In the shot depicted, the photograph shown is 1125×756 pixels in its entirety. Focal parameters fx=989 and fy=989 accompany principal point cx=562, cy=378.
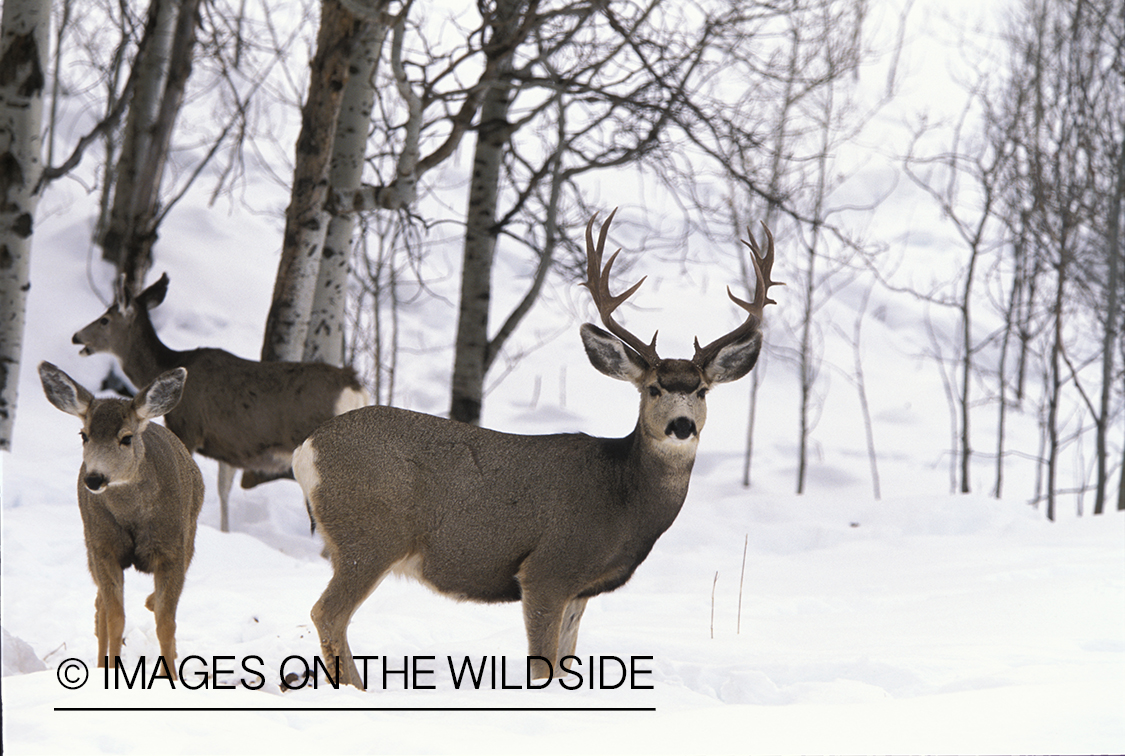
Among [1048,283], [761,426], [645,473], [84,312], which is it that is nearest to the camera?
[645,473]

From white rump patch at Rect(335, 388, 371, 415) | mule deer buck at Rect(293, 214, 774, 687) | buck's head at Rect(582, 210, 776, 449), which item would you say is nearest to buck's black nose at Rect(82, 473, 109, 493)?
mule deer buck at Rect(293, 214, 774, 687)

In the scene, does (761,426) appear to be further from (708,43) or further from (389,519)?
(389,519)

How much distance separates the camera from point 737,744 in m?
2.46

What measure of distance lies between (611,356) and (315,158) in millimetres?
4502

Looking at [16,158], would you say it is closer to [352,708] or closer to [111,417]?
[111,417]

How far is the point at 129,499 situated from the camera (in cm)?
328

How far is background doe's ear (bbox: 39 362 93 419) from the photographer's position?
3.09m

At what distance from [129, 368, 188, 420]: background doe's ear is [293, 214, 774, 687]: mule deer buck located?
1.50 ft

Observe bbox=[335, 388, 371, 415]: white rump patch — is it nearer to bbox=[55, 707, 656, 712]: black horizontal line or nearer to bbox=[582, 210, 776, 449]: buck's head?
bbox=[582, 210, 776, 449]: buck's head

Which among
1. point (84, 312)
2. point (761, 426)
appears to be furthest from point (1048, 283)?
point (84, 312)

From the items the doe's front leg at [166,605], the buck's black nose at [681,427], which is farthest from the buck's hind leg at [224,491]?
the buck's black nose at [681,427]

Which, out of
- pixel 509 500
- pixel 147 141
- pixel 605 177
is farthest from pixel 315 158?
pixel 605 177

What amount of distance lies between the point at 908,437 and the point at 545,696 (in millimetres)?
15723

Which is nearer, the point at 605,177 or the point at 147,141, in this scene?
the point at 147,141
